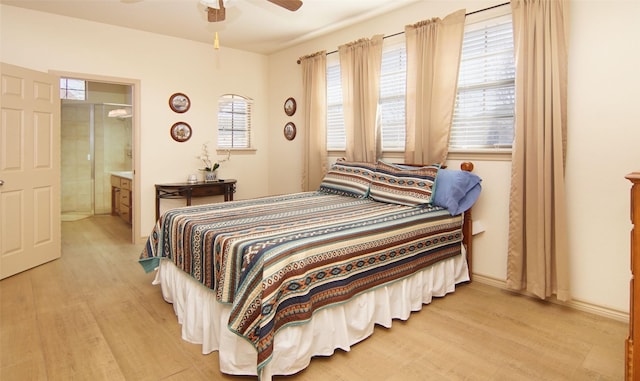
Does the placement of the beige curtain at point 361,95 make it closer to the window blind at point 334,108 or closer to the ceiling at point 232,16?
the window blind at point 334,108

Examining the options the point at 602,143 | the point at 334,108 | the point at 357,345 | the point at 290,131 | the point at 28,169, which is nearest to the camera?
the point at 357,345

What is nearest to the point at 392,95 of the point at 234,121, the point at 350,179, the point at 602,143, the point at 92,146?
the point at 350,179

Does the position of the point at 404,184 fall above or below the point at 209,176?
below

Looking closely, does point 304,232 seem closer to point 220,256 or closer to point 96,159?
point 220,256

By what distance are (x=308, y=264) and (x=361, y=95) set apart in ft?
8.47

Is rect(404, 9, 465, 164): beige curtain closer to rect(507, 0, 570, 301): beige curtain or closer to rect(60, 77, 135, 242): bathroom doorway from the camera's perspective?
rect(507, 0, 570, 301): beige curtain

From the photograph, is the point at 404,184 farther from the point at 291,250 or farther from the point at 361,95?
the point at 291,250

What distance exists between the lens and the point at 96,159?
6902 mm

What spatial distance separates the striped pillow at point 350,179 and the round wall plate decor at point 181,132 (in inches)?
85.7

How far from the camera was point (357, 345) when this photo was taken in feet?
7.16

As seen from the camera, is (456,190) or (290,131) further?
(290,131)

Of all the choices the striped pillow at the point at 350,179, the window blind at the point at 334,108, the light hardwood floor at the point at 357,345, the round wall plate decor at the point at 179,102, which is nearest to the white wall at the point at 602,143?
the light hardwood floor at the point at 357,345

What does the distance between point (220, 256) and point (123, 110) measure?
6.05 metres

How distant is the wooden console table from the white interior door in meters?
1.07
